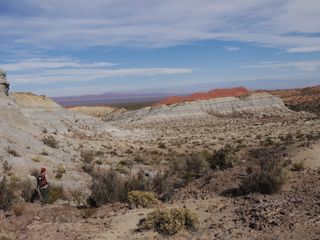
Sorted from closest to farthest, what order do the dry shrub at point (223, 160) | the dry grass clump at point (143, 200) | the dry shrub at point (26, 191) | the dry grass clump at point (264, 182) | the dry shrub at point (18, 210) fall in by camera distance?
the dry shrub at point (18, 210) < the dry grass clump at point (264, 182) < the dry grass clump at point (143, 200) < the dry shrub at point (26, 191) < the dry shrub at point (223, 160)

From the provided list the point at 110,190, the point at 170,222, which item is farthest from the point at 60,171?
the point at 170,222

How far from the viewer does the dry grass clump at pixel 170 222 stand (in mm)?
11452

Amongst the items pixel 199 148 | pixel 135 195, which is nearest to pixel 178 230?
pixel 135 195

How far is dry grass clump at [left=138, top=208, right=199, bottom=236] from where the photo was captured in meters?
11.5

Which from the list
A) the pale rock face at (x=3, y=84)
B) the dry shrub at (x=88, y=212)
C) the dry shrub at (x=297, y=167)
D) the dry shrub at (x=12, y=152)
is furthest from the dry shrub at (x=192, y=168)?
the pale rock face at (x=3, y=84)

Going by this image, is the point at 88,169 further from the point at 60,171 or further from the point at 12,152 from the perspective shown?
the point at 12,152

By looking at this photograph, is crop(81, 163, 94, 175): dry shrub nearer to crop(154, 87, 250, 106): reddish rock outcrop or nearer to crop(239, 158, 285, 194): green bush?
crop(239, 158, 285, 194): green bush

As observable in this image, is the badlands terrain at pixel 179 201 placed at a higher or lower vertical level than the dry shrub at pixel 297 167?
lower

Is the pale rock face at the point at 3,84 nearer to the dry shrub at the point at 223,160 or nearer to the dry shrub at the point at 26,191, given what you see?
the dry shrub at the point at 26,191

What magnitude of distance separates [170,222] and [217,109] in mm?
89394

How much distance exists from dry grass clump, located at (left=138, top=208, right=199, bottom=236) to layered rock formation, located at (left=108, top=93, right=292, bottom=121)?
79.7 m

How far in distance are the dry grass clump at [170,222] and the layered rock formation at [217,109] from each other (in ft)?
261

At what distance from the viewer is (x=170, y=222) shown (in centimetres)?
1156

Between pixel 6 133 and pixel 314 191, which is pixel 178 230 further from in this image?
pixel 6 133
